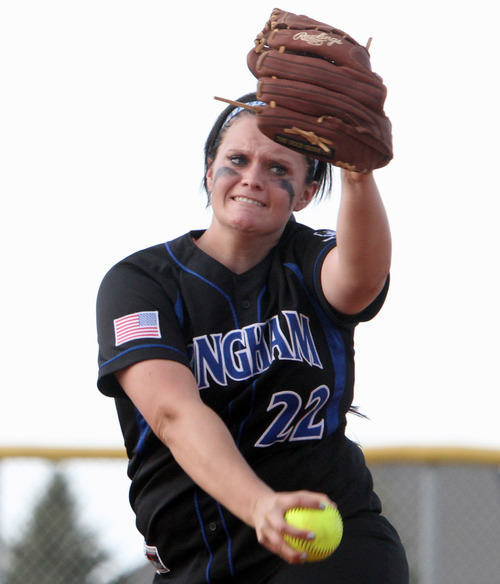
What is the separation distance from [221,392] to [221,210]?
51 centimetres

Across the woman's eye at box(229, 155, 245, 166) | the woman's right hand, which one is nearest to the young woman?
the woman's eye at box(229, 155, 245, 166)

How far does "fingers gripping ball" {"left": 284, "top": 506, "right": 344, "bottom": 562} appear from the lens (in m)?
1.72

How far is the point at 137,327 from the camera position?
2.28 metres

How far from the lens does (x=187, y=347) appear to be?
2.38 m

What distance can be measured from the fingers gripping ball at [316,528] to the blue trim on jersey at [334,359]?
579 millimetres

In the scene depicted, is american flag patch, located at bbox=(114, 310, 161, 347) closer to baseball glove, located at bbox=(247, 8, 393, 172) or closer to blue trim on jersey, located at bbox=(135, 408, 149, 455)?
blue trim on jersey, located at bbox=(135, 408, 149, 455)

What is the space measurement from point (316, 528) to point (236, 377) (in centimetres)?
65

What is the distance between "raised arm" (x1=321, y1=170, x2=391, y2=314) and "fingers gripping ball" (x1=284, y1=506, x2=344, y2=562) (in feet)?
2.09

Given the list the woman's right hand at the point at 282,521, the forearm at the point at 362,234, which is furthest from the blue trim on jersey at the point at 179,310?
the woman's right hand at the point at 282,521

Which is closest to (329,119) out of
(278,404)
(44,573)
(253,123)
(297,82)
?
(297,82)

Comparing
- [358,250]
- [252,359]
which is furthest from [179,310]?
[358,250]

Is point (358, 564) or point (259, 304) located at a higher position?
point (259, 304)

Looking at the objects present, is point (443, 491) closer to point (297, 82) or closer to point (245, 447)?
point (245, 447)

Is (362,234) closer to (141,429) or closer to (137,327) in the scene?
(137,327)
